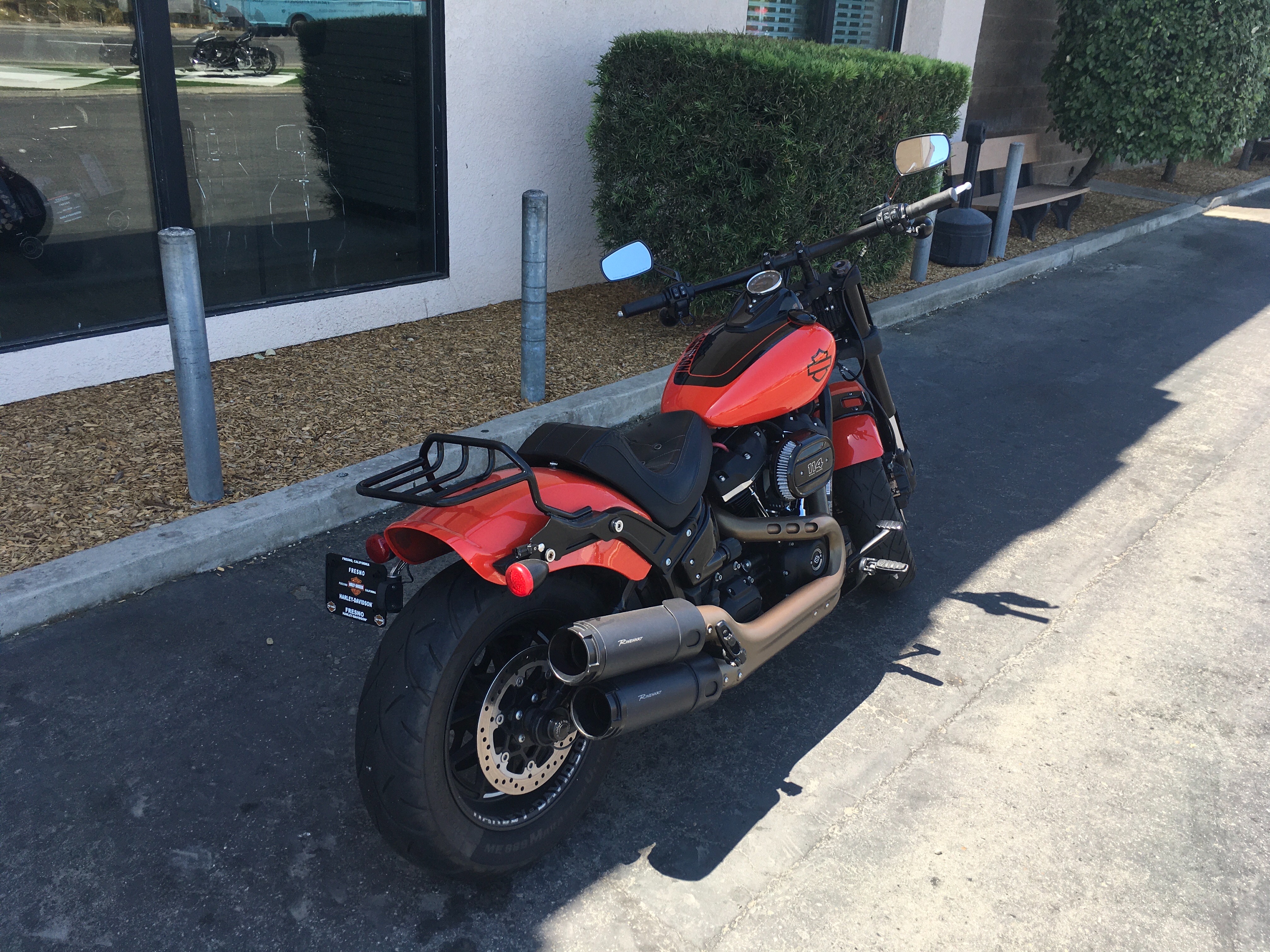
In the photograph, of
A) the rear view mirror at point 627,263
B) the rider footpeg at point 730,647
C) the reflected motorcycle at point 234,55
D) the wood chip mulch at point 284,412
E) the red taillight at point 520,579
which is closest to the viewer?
the red taillight at point 520,579

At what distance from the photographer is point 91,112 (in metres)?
5.23

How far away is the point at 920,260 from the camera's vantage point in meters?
8.54

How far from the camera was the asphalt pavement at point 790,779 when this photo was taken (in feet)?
8.45

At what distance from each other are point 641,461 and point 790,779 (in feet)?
3.55

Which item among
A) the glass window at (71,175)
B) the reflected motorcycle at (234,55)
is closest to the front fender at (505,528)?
the glass window at (71,175)

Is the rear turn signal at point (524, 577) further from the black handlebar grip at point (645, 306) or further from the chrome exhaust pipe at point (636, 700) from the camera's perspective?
the black handlebar grip at point (645, 306)

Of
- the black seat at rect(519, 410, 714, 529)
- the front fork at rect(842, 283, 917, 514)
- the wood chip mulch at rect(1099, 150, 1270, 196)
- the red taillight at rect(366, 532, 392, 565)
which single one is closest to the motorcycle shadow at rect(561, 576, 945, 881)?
the front fork at rect(842, 283, 917, 514)

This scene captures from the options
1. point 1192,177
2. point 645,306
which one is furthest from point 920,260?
point 1192,177

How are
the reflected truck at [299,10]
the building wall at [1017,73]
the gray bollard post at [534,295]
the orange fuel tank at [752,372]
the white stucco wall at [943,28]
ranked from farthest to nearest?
the building wall at [1017,73]
the white stucco wall at [943,28]
the reflected truck at [299,10]
the gray bollard post at [534,295]
the orange fuel tank at [752,372]

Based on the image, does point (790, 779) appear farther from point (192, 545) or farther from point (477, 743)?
point (192, 545)

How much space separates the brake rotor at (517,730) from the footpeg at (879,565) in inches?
57.9

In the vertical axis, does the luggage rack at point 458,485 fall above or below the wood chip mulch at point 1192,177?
above

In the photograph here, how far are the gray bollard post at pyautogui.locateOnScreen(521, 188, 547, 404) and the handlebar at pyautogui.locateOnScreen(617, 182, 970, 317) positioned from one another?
1.89 metres

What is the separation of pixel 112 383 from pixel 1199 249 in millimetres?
10490
